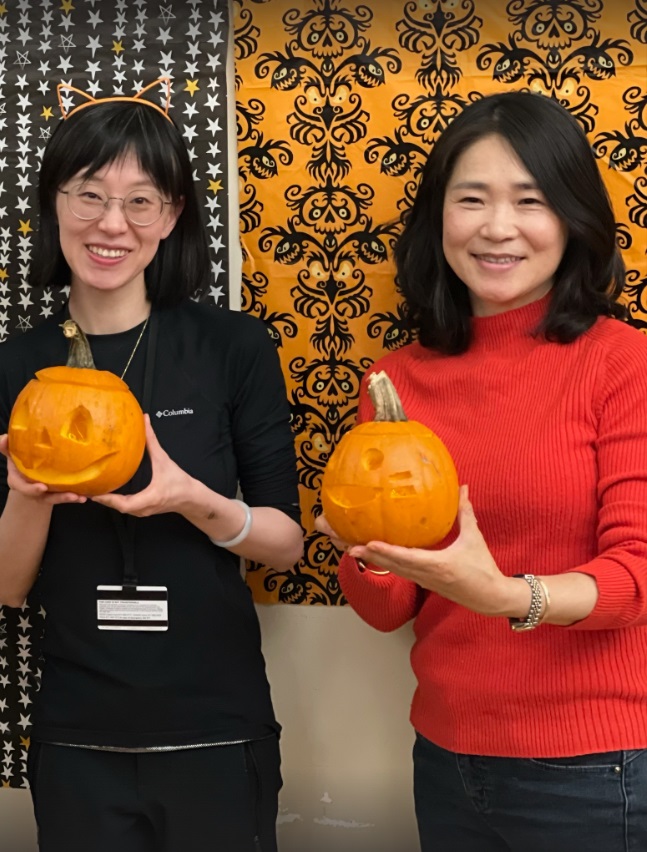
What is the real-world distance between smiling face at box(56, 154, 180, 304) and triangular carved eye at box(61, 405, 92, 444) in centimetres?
36

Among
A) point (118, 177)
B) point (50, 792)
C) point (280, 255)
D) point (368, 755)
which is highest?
point (118, 177)

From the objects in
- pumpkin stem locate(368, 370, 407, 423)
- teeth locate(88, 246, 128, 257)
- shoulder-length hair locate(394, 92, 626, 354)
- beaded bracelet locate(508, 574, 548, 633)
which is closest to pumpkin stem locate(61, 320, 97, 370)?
teeth locate(88, 246, 128, 257)

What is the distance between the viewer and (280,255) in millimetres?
2098

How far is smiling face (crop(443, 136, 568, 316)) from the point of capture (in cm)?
154

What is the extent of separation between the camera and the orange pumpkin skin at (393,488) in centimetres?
131

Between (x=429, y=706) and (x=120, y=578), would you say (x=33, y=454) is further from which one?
(x=429, y=706)

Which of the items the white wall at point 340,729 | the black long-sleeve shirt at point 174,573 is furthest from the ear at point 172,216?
the white wall at point 340,729

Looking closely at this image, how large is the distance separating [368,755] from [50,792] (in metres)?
0.79

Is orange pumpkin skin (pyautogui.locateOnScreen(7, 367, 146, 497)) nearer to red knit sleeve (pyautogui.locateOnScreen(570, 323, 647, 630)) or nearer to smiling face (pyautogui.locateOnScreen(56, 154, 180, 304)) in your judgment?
smiling face (pyautogui.locateOnScreen(56, 154, 180, 304))

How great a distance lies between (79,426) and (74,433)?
13 mm

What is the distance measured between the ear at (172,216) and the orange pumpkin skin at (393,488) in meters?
0.64

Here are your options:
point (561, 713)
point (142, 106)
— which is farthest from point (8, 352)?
point (561, 713)

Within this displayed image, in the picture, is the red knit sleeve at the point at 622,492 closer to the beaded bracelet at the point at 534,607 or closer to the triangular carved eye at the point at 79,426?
the beaded bracelet at the point at 534,607

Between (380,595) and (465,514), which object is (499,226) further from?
(380,595)
